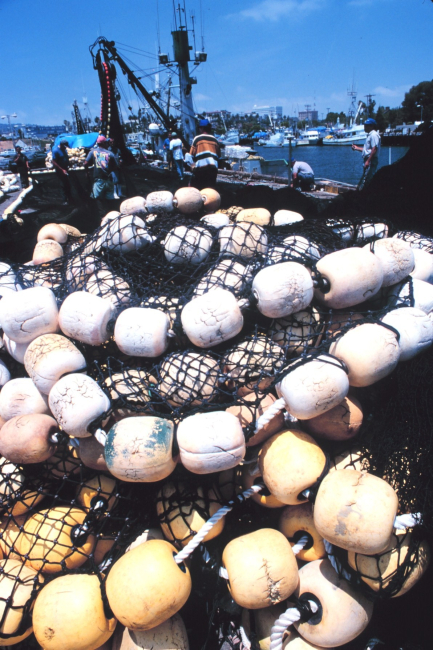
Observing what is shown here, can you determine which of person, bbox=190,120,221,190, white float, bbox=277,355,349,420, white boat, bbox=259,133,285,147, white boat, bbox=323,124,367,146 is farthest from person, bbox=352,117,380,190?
white boat, bbox=259,133,285,147

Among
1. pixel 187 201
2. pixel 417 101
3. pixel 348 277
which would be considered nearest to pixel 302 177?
pixel 187 201

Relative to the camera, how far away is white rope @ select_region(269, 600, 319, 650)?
4.28ft

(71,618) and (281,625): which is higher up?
(71,618)

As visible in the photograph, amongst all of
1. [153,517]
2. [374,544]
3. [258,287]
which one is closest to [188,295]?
[258,287]

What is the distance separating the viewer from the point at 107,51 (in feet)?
44.6

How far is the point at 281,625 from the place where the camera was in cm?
131

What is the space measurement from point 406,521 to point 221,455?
648mm

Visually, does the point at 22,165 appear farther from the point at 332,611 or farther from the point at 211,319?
the point at 332,611

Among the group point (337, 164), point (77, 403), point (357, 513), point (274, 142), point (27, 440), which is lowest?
point (357, 513)

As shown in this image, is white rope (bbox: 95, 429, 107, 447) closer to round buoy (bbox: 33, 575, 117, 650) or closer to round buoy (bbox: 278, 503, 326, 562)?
round buoy (bbox: 33, 575, 117, 650)

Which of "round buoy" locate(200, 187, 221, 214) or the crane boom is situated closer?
"round buoy" locate(200, 187, 221, 214)

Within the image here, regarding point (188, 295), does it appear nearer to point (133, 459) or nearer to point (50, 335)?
point (50, 335)

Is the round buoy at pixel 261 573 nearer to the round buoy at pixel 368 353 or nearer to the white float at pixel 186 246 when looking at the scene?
the round buoy at pixel 368 353

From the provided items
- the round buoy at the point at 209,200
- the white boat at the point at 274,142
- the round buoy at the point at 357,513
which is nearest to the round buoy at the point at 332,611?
→ the round buoy at the point at 357,513
